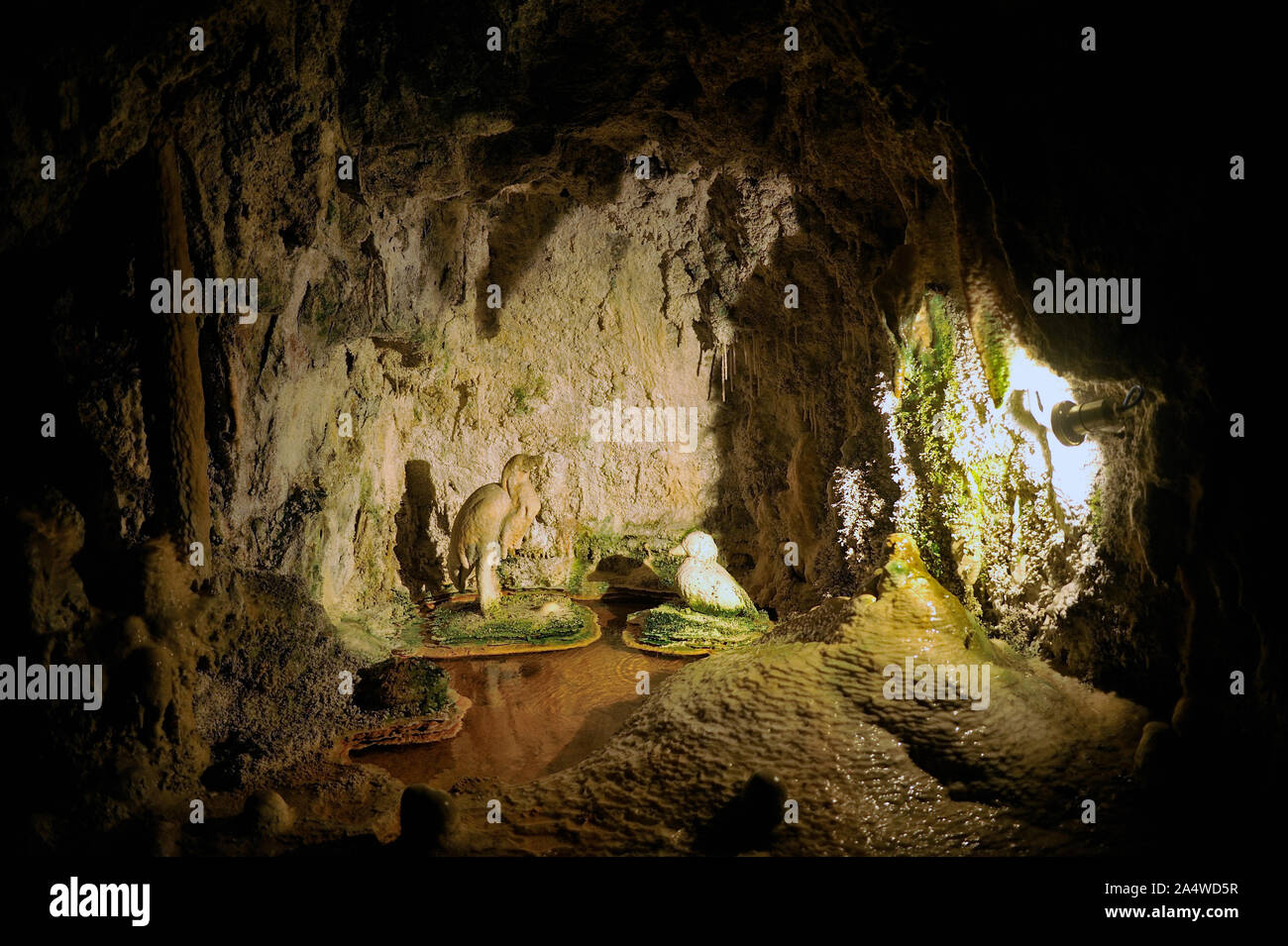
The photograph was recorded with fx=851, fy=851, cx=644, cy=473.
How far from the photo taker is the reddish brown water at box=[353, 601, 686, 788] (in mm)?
5016

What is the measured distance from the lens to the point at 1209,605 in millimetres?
3566

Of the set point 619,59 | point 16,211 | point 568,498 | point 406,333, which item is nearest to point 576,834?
point 16,211

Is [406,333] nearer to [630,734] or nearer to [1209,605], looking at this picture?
[630,734]

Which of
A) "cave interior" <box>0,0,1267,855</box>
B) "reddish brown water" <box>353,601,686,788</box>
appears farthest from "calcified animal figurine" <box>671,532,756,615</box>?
"reddish brown water" <box>353,601,686,788</box>

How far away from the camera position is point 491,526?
816cm

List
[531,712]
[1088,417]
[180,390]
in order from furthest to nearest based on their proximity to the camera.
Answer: [531,712], [180,390], [1088,417]

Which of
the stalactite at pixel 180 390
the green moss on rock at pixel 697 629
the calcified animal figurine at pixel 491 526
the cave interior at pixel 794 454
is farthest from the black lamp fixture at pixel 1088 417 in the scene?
the calcified animal figurine at pixel 491 526

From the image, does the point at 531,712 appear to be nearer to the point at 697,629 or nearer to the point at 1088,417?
the point at 697,629

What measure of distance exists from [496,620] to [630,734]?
3.33 metres

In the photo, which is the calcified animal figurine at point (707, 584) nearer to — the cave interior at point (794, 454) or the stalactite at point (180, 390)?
the cave interior at point (794, 454)

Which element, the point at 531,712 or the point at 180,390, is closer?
the point at 180,390

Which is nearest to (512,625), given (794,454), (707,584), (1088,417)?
(707,584)

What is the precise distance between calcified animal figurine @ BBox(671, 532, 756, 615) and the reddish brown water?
0.86 metres

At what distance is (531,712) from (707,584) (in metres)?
2.64
